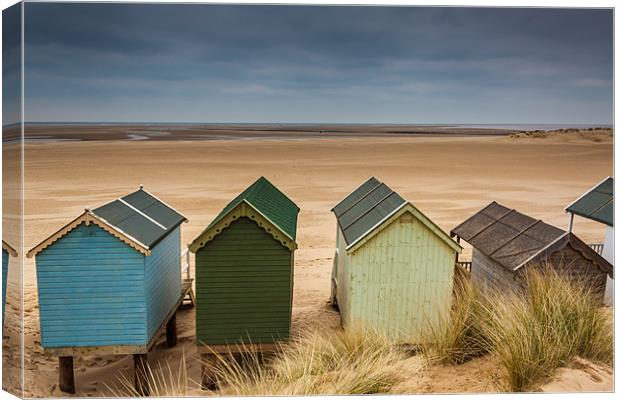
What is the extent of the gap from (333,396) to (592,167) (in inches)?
234

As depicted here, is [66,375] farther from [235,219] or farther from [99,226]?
[235,219]

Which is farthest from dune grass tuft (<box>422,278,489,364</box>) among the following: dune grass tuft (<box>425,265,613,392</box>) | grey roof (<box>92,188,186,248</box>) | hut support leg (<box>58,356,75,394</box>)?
hut support leg (<box>58,356,75,394</box>)

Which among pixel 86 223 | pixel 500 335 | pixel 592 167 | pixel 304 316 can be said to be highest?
pixel 592 167

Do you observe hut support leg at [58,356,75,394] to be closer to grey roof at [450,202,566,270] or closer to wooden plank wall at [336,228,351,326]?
wooden plank wall at [336,228,351,326]

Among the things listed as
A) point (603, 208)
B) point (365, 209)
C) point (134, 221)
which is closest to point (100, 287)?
point (134, 221)

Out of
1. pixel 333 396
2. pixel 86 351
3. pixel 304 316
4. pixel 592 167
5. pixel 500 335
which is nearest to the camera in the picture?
pixel 333 396

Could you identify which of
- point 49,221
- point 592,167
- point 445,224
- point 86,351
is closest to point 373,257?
point 592,167

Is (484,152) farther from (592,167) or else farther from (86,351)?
(86,351)

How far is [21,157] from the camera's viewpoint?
653cm

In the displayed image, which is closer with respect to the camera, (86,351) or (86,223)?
(86,223)

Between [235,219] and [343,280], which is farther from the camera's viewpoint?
[343,280]

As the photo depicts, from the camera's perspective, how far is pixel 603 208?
384 inches

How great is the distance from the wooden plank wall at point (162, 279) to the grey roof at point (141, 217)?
244 mm

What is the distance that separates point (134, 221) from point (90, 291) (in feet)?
4.09
